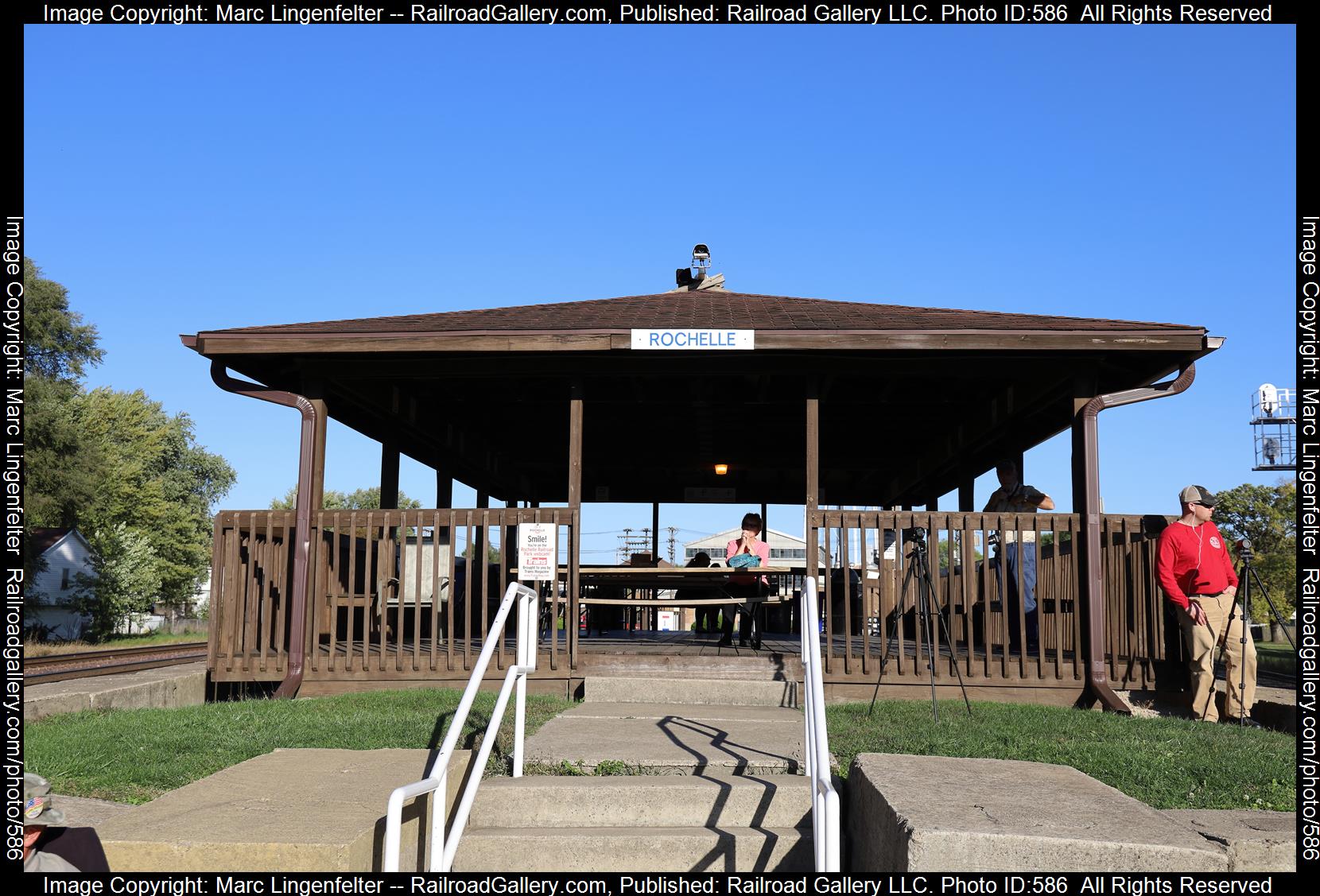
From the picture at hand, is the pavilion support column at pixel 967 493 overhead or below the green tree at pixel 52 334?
below

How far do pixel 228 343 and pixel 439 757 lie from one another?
19.3ft

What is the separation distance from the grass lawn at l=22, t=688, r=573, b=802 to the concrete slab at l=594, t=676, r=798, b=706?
57 centimetres

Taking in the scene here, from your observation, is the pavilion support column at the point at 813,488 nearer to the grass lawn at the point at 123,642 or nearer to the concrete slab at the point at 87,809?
the concrete slab at the point at 87,809

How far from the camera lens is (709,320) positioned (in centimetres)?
966

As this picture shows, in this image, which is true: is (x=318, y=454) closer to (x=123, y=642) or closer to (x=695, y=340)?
(x=695, y=340)

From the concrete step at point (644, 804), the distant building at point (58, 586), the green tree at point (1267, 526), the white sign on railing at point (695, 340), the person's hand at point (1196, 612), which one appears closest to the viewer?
the concrete step at point (644, 804)

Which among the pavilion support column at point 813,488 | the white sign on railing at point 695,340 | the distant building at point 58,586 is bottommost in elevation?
the distant building at point 58,586

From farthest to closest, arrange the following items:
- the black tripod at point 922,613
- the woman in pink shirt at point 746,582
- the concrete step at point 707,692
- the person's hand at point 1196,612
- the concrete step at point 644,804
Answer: the woman in pink shirt at point 746,582
the concrete step at point 707,692
the person's hand at point 1196,612
the black tripod at point 922,613
the concrete step at point 644,804

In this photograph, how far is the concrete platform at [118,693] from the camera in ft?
24.7

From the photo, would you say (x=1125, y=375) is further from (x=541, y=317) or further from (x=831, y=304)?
(x=541, y=317)

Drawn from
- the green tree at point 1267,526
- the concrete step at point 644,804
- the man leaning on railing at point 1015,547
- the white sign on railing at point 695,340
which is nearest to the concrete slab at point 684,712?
the concrete step at point 644,804

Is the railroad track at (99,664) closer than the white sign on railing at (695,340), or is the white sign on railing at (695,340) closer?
the white sign on railing at (695,340)

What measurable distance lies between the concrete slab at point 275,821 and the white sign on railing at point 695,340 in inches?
177

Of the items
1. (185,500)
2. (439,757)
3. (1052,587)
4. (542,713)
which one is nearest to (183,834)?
(439,757)
